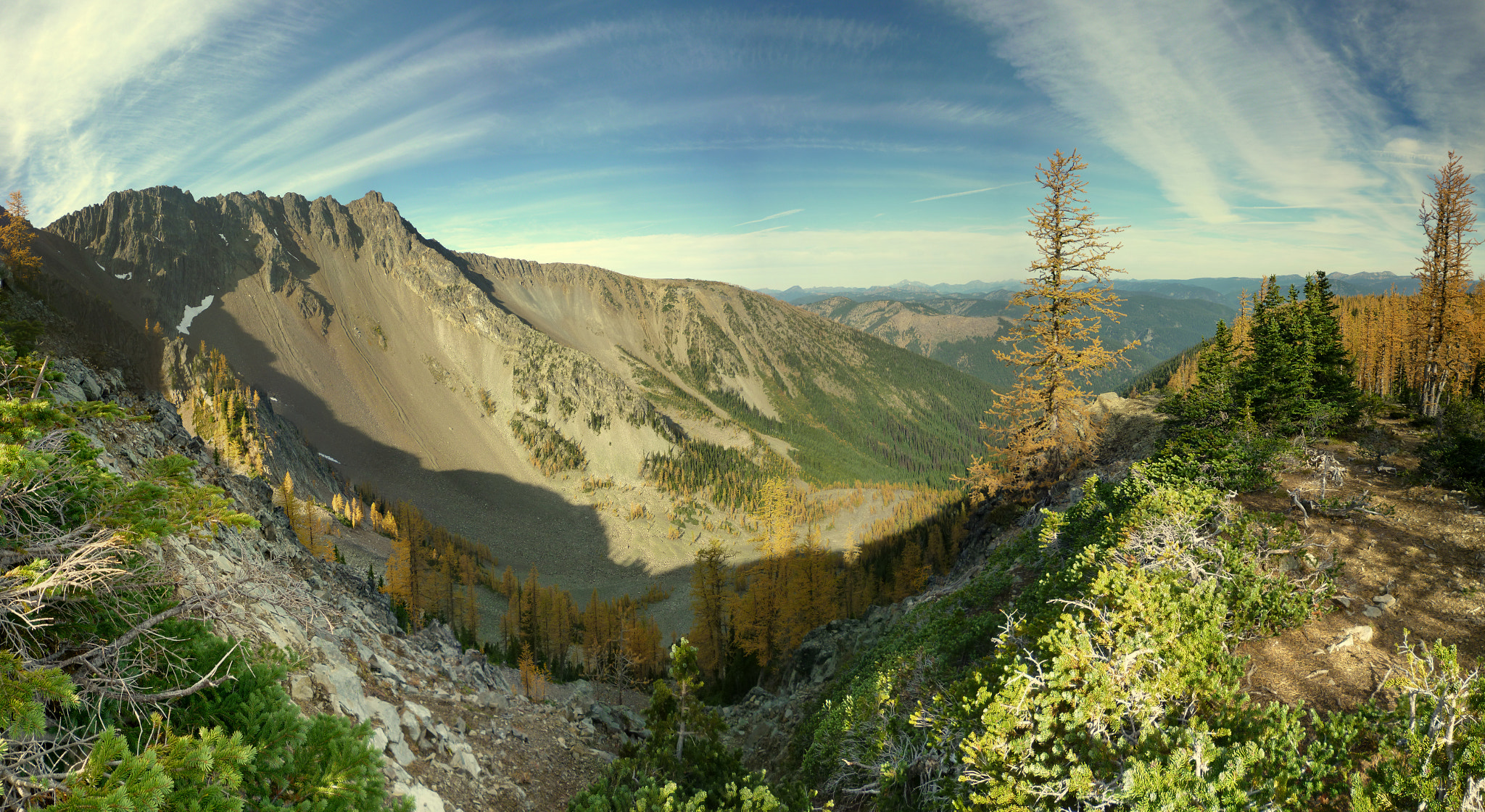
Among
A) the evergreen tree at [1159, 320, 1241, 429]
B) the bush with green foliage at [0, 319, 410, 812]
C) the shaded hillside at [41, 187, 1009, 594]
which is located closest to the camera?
the bush with green foliage at [0, 319, 410, 812]

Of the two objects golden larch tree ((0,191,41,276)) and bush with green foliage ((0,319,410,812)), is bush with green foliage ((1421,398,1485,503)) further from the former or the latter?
golden larch tree ((0,191,41,276))

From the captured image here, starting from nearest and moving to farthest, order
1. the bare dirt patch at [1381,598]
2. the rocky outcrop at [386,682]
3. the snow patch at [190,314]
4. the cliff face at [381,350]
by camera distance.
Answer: the bare dirt patch at [1381,598], the rocky outcrop at [386,682], the cliff face at [381,350], the snow patch at [190,314]

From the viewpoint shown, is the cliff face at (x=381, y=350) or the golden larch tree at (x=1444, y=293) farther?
the cliff face at (x=381, y=350)

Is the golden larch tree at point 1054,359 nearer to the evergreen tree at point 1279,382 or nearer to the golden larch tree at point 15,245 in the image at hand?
the evergreen tree at point 1279,382

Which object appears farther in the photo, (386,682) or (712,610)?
(712,610)

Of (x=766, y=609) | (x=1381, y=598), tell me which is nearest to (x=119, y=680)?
(x=1381, y=598)

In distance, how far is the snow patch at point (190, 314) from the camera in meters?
136

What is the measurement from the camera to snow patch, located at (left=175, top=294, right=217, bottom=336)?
13550 cm

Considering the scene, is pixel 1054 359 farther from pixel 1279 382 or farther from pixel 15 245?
pixel 15 245

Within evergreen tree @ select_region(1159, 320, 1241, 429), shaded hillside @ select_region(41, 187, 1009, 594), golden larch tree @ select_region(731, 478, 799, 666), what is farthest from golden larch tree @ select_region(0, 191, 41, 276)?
evergreen tree @ select_region(1159, 320, 1241, 429)

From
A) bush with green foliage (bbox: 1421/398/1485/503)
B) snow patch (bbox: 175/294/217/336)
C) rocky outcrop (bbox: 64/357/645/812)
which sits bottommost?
rocky outcrop (bbox: 64/357/645/812)

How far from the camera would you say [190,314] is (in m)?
140

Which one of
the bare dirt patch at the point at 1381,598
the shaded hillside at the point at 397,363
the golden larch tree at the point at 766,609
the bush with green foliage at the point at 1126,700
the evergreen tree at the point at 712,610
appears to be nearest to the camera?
the bush with green foliage at the point at 1126,700

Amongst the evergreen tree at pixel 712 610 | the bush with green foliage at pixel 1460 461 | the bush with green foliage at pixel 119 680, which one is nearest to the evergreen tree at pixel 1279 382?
the bush with green foliage at pixel 1460 461
